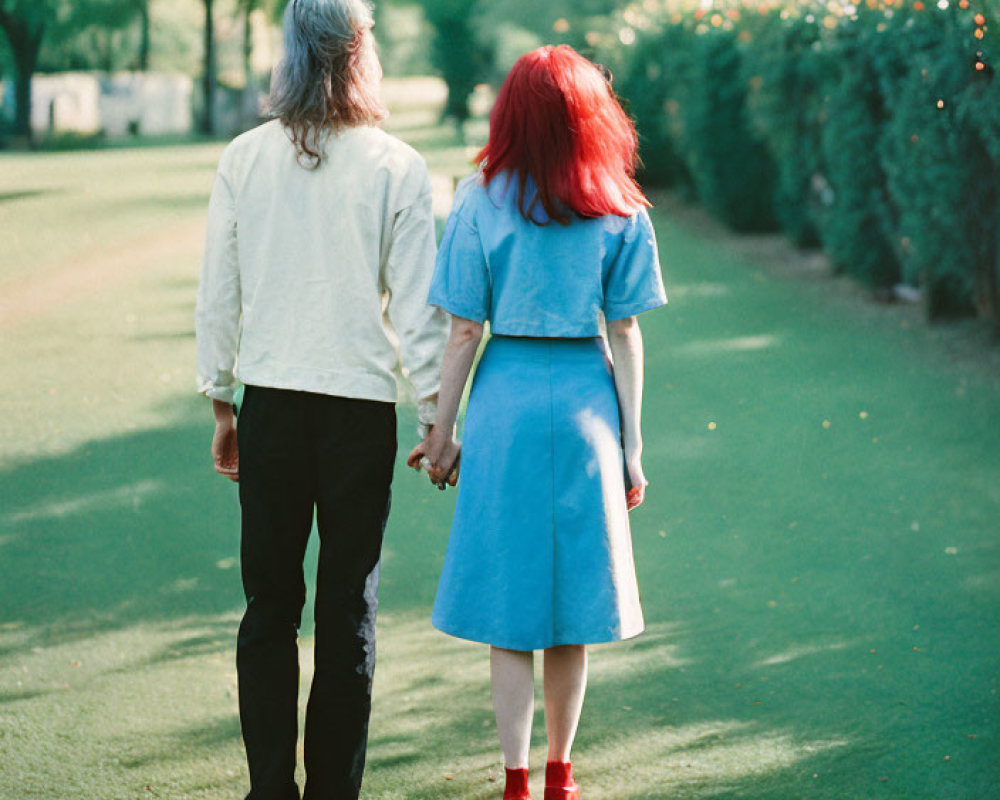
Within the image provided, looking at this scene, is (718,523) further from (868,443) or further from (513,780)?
(513,780)

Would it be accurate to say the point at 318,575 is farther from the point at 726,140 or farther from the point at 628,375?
the point at 726,140

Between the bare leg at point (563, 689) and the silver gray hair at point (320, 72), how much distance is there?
1.39 m

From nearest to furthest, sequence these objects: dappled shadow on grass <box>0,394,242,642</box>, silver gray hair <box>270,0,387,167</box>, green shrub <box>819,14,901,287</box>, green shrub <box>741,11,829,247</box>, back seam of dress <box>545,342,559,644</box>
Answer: silver gray hair <box>270,0,387,167</box>
back seam of dress <box>545,342,559,644</box>
dappled shadow on grass <box>0,394,242,642</box>
green shrub <box>819,14,901,287</box>
green shrub <box>741,11,829,247</box>

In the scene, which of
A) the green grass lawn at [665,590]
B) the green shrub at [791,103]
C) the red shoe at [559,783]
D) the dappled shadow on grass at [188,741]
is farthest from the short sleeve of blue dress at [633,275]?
the green shrub at [791,103]

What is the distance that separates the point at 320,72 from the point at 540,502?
1157 mm

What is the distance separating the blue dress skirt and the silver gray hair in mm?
678

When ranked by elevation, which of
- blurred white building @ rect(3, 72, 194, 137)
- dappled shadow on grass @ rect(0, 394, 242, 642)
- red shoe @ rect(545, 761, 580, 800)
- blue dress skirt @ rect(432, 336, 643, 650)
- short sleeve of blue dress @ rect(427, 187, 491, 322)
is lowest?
blurred white building @ rect(3, 72, 194, 137)

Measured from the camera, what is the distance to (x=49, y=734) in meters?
3.85

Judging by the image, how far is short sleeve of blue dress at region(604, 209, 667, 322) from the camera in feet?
10.4

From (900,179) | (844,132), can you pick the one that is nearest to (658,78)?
(844,132)

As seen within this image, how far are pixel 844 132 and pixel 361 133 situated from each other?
8324 millimetres

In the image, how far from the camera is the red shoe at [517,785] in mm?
3324

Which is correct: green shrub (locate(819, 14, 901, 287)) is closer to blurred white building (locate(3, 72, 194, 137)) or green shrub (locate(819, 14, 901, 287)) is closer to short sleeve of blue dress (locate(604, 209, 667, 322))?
short sleeve of blue dress (locate(604, 209, 667, 322))

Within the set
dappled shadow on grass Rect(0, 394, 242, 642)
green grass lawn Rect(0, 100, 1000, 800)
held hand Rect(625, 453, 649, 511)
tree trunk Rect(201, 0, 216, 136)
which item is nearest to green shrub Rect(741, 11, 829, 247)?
green grass lawn Rect(0, 100, 1000, 800)
